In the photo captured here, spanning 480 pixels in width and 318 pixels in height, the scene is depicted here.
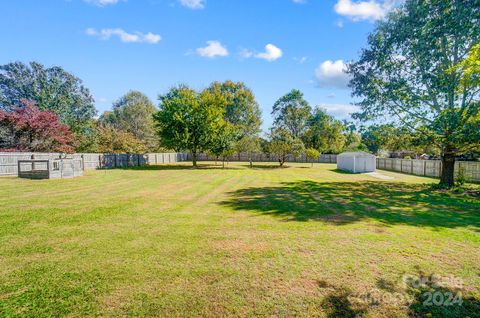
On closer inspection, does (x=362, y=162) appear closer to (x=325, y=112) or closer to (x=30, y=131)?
(x=325, y=112)

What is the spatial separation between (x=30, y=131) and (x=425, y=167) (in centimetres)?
3625

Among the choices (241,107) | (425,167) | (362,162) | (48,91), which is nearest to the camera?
(425,167)

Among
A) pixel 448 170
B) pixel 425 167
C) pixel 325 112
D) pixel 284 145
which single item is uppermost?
pixel 325 112

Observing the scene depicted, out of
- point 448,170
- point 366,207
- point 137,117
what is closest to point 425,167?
point 448,170

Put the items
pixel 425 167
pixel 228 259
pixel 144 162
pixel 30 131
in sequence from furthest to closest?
pixel 144 162
pixel 30 131
pixel 425 167
pixel 228 259

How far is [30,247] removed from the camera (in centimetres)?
493

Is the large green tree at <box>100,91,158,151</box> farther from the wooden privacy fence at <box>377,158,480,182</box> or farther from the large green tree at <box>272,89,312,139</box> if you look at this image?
the wooden privacy fence at <box>377,158,480,182</box>

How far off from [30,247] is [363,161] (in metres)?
27.4

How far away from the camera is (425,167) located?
2244 cm

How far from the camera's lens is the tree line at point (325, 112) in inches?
501

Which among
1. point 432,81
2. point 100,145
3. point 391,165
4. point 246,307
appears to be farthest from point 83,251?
point 100,145

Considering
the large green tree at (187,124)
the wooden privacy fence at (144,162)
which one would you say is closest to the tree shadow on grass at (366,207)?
the wooden privacy fence at (144,162)

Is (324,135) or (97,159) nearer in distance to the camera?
(97,159)

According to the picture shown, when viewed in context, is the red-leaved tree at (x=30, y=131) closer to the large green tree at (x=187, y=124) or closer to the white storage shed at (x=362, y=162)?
the large green tree at (x=187, y=124)
